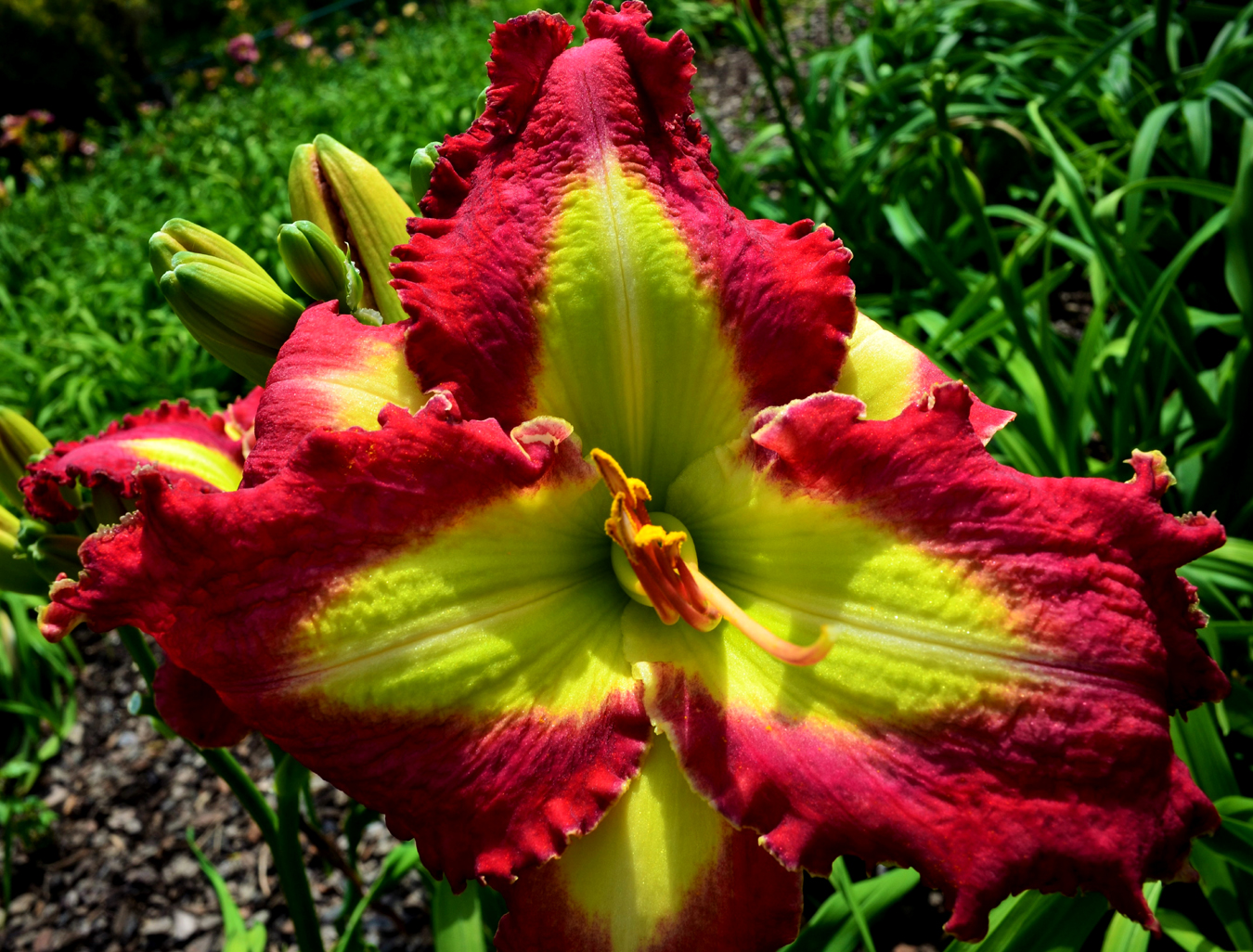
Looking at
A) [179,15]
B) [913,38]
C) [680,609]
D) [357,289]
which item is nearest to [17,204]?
[913,38]

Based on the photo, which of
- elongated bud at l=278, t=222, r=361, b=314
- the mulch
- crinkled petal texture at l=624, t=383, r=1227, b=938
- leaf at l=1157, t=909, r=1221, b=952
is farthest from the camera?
the mulch

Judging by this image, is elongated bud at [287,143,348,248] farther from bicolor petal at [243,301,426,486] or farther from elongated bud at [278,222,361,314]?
bicolor petal at [243,301,426,486]

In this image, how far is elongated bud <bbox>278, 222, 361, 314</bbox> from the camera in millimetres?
811

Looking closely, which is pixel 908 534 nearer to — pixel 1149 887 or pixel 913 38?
pixel 1149 887

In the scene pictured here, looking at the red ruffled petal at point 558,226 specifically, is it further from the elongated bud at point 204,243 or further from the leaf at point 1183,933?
the leaf at point 1183,933

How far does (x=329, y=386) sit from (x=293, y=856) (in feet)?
2.25

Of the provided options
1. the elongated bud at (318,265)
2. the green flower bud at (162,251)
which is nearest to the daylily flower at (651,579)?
the elongated bud at (318,265)

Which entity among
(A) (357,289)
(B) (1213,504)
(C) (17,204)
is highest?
(A) (357,289)

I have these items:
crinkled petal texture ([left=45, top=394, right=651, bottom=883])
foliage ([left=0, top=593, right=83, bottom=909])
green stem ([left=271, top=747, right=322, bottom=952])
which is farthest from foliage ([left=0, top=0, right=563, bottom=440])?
crinkled petal texture ([left=45, top=394, right=651, bottom=883])

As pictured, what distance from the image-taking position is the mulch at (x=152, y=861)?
7.14ft

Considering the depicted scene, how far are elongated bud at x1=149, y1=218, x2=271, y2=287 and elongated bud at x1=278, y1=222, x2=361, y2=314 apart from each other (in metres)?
0.05

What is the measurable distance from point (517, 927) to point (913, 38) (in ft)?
14.9

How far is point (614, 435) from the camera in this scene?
30.0 inches

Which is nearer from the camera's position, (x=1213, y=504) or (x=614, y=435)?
(x=614, y=435)
